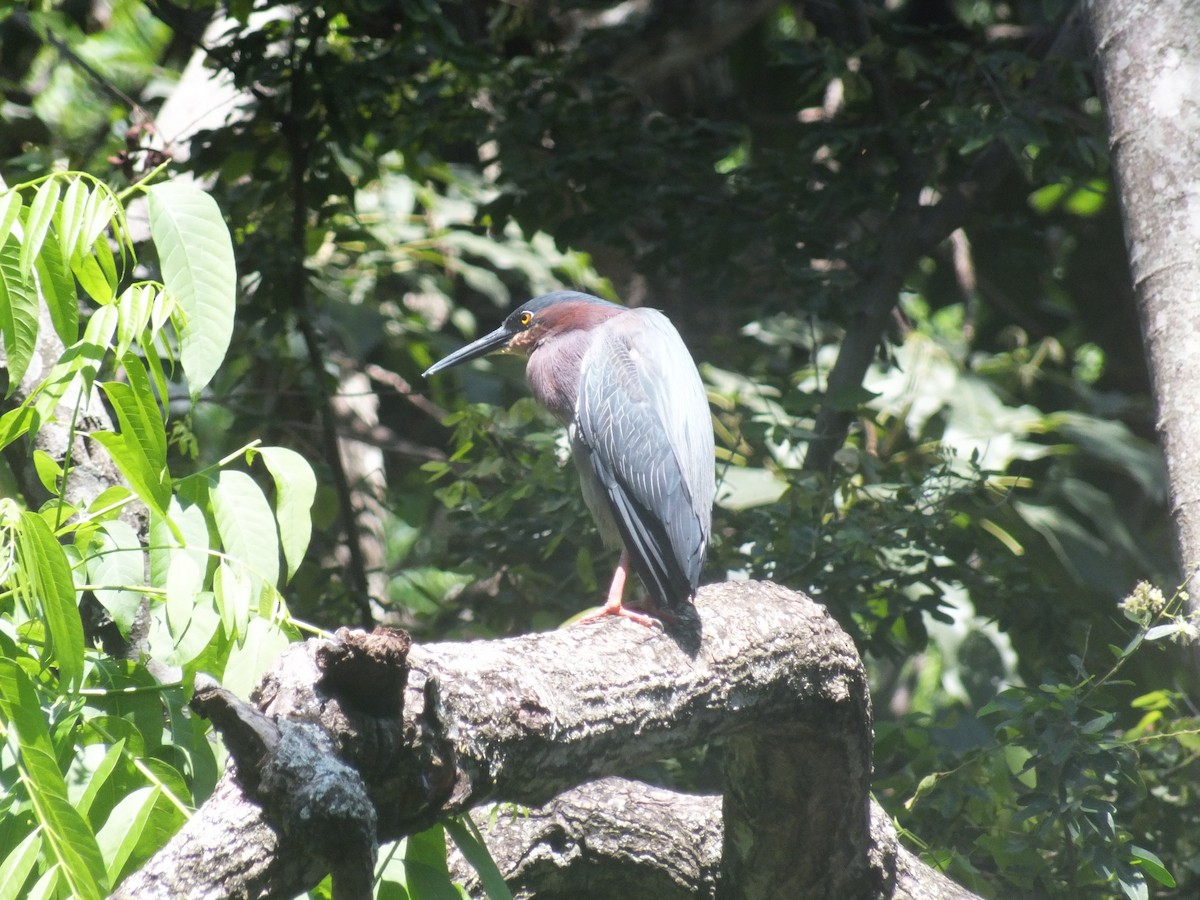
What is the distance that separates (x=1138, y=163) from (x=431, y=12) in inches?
83.6

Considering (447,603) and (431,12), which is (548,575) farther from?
(431,12)

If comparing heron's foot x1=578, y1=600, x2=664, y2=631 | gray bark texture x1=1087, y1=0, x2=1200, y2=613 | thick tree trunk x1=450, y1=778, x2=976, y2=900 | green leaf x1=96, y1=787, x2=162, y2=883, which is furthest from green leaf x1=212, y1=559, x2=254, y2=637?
gray bark texture x1=1087, y1=0, x2=1200, y2=613

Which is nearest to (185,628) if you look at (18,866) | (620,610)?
(18,866)

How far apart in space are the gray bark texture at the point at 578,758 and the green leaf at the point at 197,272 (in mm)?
435

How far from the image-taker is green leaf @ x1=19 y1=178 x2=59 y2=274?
4.87ft

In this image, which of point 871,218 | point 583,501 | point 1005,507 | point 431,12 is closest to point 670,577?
point 583,501

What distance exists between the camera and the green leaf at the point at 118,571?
1.78m

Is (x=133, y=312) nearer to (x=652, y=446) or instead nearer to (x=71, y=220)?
(x=71, y=220)

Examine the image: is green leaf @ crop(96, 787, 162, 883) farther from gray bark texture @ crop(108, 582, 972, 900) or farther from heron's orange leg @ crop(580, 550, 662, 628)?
heron's orange leg @ crop(580, 550, 662, 628)

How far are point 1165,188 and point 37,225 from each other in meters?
2.15

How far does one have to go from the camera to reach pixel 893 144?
392 cm

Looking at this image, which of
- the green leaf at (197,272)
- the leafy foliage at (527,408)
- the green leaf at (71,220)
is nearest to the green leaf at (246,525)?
the leafy foliage at (527,408)

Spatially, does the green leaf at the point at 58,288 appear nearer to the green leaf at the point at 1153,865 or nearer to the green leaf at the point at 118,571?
the green leaf at the point at 118,571

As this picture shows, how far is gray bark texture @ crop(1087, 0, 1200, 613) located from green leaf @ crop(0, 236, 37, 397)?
6.66ft
